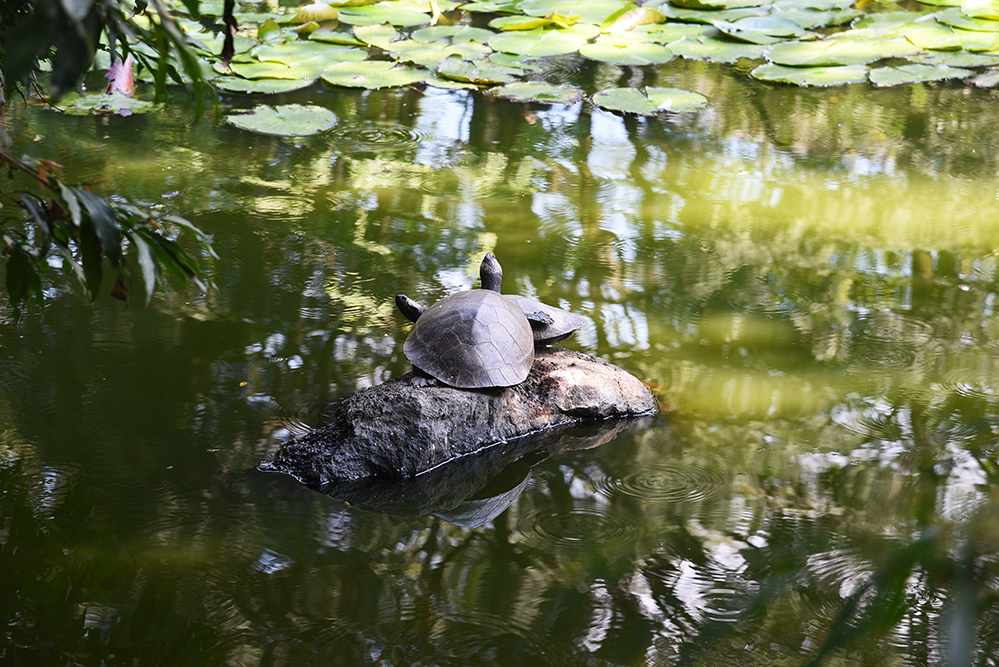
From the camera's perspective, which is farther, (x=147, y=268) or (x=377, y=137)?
(x=377, y=137)

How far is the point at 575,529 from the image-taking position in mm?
2398

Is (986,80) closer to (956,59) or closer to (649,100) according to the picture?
(956,59)

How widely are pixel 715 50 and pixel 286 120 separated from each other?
3.43 metres

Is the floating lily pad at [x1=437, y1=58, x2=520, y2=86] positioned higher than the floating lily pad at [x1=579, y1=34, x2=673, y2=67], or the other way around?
the floating lily pad at [x1=579, y1=34, x2=673, y2=67]

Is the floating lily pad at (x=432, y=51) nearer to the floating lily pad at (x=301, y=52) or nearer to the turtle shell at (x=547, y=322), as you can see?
the floating lily pad at (x=301, y=52)

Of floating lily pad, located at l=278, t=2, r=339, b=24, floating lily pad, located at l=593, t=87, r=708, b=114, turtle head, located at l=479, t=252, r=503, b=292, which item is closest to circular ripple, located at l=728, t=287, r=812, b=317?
turtle head, located at l=479, t=252, r=503, b=292

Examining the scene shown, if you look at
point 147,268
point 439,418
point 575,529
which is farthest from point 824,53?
point 147,268

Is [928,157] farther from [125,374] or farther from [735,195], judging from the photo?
[125,374]

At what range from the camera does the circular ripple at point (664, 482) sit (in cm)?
254

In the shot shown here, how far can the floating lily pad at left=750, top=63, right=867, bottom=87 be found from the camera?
6.18m

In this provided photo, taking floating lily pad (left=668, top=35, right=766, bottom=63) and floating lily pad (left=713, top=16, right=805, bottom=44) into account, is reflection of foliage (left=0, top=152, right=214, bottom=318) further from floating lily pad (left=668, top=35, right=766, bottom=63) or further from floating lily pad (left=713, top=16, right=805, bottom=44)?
floating lily pad (left=713, top=16, right=805, bottom=44)

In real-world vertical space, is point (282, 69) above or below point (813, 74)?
below

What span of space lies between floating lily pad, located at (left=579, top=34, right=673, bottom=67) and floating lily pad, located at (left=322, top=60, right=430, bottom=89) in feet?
4.29

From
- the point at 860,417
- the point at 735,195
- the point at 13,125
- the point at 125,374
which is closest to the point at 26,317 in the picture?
the point at 125,374
